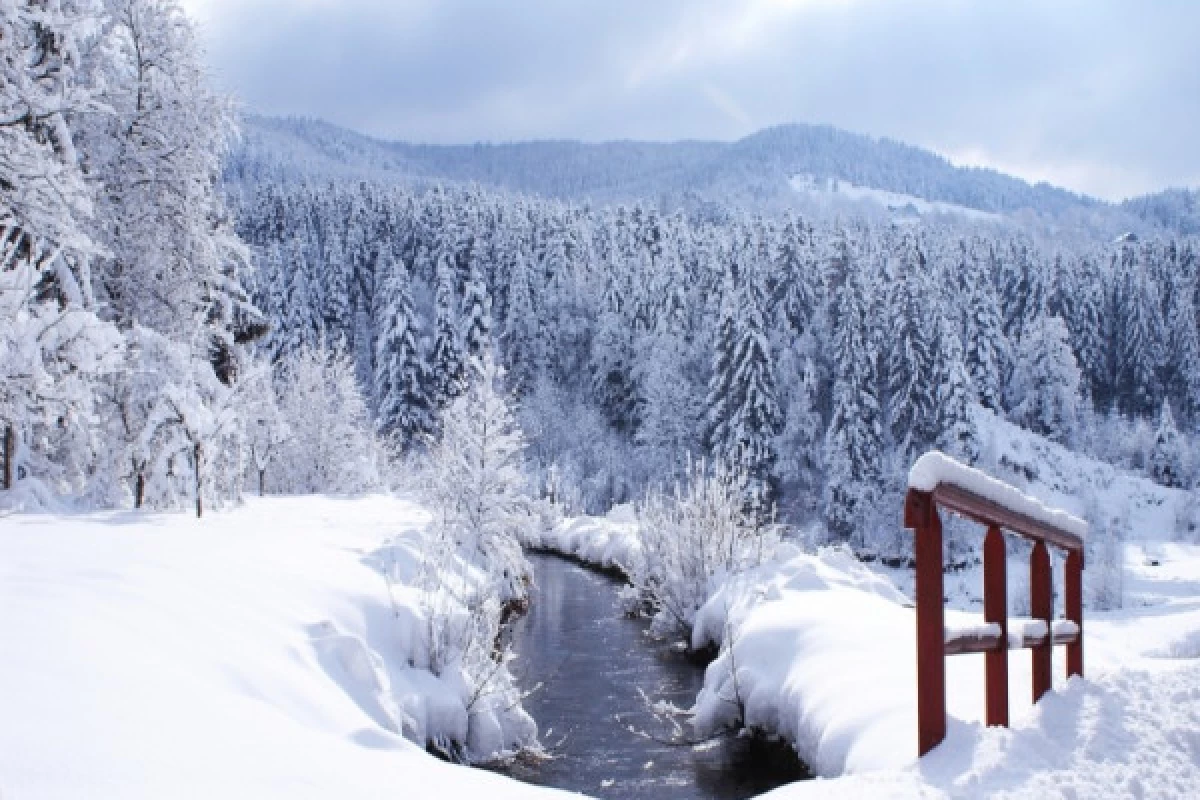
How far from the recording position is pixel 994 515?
5125mm

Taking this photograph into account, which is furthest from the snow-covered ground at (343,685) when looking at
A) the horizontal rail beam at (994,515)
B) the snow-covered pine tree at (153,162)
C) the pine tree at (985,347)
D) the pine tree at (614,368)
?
the pine tree at (614,368)

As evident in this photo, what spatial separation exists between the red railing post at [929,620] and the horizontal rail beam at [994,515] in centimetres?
10

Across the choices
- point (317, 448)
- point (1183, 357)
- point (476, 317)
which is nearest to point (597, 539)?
point (317, 448)

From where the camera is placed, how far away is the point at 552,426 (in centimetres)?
5806

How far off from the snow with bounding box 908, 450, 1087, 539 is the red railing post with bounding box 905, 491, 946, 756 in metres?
0.08

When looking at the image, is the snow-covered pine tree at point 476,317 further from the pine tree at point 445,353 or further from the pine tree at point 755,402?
the pine tree at point 755,402

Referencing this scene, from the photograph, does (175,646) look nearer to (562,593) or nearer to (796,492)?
(562,593)

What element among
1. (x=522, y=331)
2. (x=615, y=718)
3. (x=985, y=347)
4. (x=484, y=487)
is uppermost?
(x=522, y=331)

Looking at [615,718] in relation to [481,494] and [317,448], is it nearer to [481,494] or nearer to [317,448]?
[481,494]

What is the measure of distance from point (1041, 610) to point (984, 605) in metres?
0.79

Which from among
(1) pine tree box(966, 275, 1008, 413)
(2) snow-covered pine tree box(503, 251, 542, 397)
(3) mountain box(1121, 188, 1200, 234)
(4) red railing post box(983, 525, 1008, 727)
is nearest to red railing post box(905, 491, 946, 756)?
(4) red railing post box(983, 525, 1008, 727)

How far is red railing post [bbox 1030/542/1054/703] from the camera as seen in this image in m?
5.62

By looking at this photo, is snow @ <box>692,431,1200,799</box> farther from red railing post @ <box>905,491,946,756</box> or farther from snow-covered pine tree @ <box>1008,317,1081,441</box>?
snow-covered pine tree @ <box>1008,317,1081,441</box>

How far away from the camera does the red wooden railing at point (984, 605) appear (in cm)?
471
